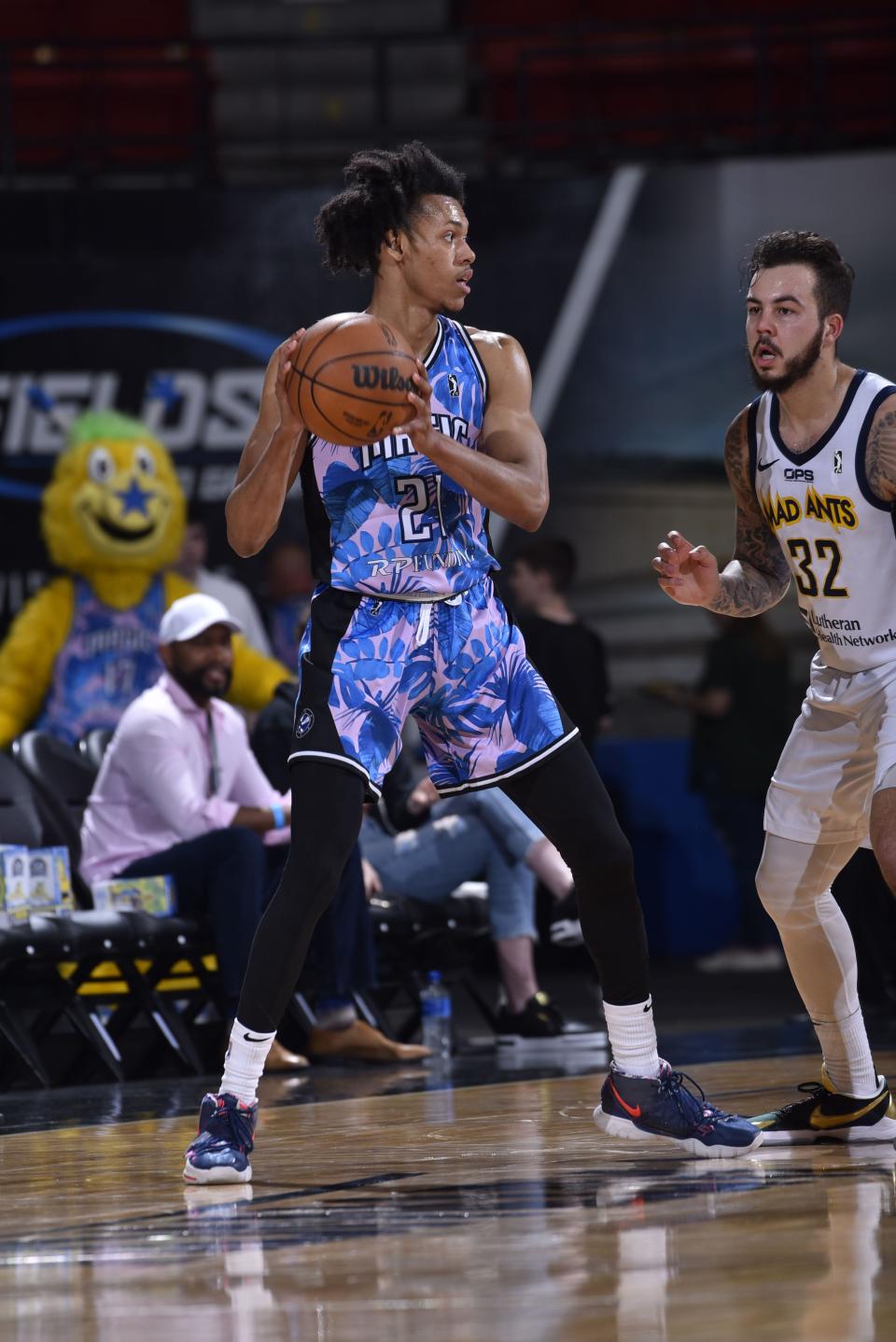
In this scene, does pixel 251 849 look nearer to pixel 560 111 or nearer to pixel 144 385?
pixel 144 385

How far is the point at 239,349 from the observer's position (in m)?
10.3

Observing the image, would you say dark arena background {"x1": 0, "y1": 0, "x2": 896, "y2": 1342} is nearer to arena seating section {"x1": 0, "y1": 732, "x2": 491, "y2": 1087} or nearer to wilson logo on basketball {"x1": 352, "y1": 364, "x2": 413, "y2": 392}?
arena seating section {"x1": 0, "y1": 732, "x2": 491, "y2": 1087}

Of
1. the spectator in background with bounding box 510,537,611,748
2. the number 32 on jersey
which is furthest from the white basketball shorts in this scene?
the spectator in background with bounding box 510,537,611,748

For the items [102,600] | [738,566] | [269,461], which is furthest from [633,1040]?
[102,600]

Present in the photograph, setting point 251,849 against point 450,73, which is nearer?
point 251,849

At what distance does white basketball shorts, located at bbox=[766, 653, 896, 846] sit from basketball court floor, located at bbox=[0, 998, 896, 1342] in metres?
0.66

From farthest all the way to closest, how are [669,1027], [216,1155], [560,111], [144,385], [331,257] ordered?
[560,111], [144,385], [669,1027], [331,257], [216,1155]

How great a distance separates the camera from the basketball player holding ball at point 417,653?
12.4 ft

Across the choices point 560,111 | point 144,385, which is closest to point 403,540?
point 144,385

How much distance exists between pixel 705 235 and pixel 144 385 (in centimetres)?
302

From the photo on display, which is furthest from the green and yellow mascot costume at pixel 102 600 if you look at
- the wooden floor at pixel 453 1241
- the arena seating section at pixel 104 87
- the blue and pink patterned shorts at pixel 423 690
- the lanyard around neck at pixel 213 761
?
the blue and pink patterned shorts at pixel 423 690

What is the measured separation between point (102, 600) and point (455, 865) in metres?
2.22

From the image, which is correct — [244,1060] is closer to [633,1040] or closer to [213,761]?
[633,1040]

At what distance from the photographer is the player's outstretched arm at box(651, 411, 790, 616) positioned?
412 centimetres
